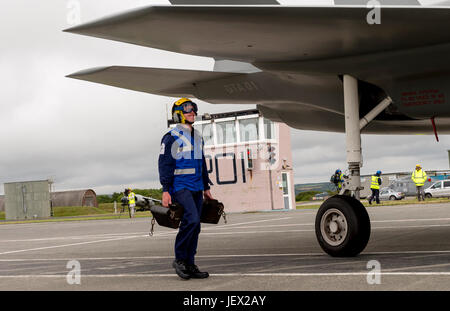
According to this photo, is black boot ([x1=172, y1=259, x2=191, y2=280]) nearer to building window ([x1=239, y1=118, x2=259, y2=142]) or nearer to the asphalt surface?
the asphalt surface

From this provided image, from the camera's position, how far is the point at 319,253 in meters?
7.39

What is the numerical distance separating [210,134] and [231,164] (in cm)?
233

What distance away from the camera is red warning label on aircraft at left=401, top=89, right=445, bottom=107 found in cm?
660

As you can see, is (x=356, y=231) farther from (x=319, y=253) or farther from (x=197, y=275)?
(x=197, y=275)

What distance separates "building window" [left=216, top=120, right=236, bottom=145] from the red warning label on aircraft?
24513 mm

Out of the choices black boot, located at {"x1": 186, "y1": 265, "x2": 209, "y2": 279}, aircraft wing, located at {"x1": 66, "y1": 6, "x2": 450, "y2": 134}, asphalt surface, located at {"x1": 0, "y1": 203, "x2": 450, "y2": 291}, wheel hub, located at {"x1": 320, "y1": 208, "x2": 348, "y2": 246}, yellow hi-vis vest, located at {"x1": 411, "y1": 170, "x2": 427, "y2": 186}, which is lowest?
asphalt surface, located at {"x1": 0, "y1": 203, "x2": 450, "y2": 291}

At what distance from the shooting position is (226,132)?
31.8 meters

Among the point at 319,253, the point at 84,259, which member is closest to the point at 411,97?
the point at 319,253

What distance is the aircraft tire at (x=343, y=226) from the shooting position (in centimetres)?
658

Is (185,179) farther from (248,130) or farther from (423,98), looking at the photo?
(248,130)

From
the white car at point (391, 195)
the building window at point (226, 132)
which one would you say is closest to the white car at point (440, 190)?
the white car at point (391, 195)

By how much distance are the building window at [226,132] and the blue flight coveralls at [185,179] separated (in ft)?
83.4

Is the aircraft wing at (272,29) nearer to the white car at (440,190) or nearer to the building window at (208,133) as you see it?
the building window at (208,133)

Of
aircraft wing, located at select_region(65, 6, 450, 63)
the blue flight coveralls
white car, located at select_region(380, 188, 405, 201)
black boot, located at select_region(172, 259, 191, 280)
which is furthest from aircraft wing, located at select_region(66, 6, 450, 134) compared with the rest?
white car, located at select_region(380, 188, 405, 201)
